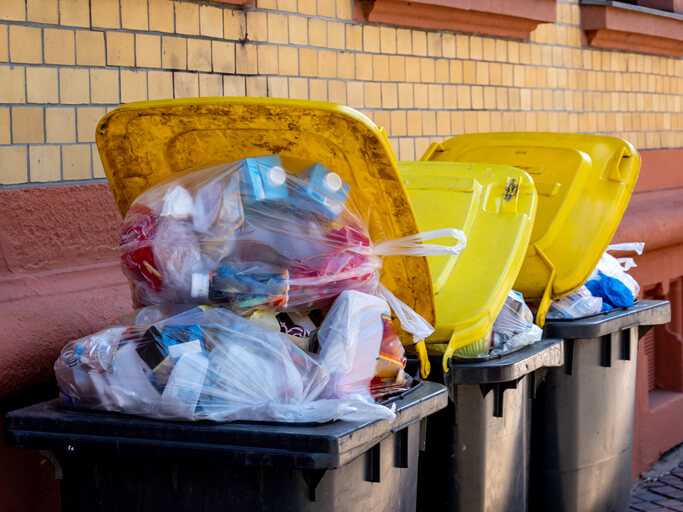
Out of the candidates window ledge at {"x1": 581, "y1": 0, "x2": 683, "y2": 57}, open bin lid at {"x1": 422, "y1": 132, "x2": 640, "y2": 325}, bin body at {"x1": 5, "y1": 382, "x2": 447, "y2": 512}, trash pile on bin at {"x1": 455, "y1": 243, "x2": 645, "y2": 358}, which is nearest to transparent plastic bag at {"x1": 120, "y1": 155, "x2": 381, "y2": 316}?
bin body at {"x1": 5, "y1": 382, "x2": 447, "y2": 512}

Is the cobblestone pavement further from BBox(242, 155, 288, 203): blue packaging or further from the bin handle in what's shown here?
BBox(242, 155, 288, 203): blue packaging

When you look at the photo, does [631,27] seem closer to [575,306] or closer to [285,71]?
[285,71]

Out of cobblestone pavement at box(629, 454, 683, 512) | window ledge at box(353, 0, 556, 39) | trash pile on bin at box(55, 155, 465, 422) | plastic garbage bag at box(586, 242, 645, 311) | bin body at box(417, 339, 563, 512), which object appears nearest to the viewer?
trash pile on bin at box(55, 155, 465, 422)

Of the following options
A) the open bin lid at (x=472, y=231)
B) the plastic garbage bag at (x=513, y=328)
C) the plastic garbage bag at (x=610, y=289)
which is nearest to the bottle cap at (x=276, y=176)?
the open bin lid at (x=472, y=231)

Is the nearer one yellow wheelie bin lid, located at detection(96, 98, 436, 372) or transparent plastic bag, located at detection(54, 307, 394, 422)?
transparent plastic bag, located at detection(54, 307, 394, 422)

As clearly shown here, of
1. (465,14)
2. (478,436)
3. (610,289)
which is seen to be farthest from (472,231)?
(465,14)

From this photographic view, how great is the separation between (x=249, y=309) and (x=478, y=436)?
1.05 m

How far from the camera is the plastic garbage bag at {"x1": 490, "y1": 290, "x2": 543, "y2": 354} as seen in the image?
11.0ft

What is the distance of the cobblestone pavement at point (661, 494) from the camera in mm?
5621

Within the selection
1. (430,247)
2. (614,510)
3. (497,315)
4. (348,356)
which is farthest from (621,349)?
(348,356)

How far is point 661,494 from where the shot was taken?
19.3 ft

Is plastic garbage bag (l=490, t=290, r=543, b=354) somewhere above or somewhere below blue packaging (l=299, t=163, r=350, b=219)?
below

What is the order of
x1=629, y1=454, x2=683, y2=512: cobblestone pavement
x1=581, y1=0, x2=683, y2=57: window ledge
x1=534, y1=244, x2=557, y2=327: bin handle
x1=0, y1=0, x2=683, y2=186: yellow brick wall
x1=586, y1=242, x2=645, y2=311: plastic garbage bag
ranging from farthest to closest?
x1=581, y1=0, x2=683, y2=57: window ledge, x1=629, y1=454, x2=683, y2=512: cobblestone pavement, x1=586, y1=242, x2=645, y2=311: plastic garbage bag, x1=534, y1=244, x2=557, y2=327: bin handle, x1=0, y1=0, x2=683, y2=186: yellow brick wall

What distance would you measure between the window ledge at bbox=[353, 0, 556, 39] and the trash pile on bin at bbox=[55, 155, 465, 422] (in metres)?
2.32
